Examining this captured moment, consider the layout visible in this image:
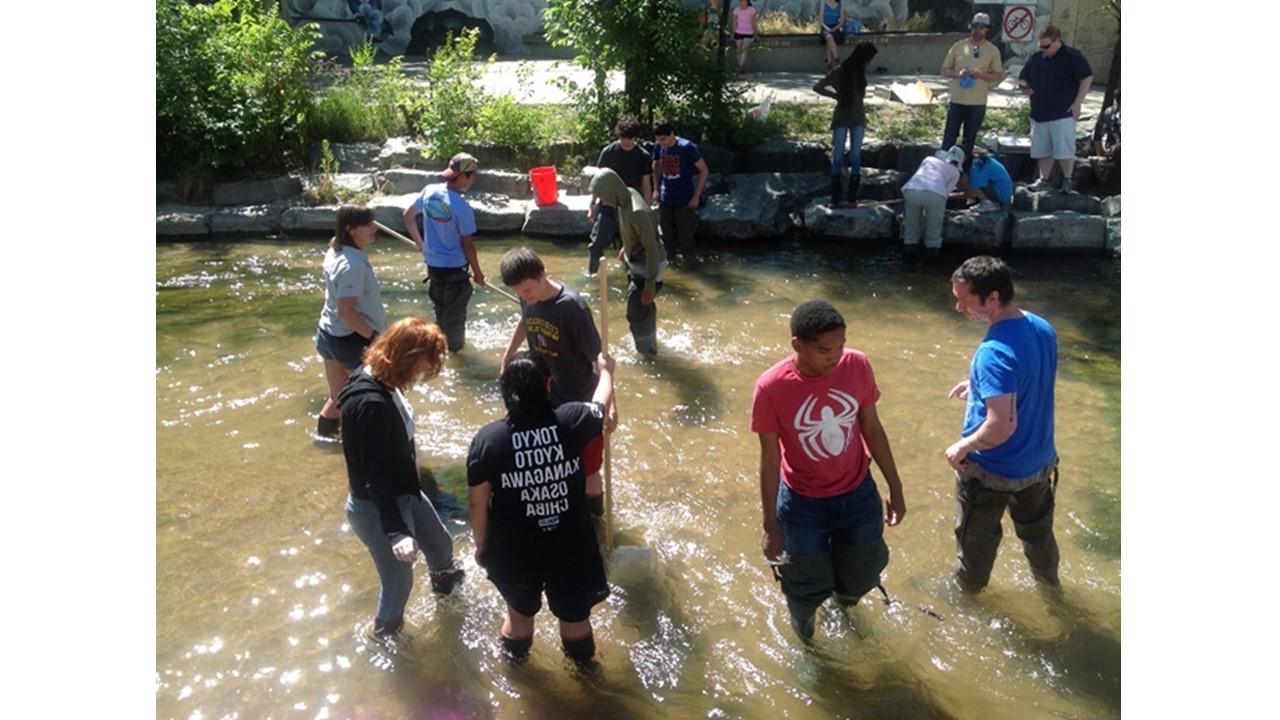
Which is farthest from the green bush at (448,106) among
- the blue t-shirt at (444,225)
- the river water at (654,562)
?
the blue t-shirt at (444,225)

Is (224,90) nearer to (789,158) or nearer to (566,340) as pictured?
(789,158)

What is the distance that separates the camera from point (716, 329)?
8.77m

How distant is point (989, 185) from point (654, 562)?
24.4ft

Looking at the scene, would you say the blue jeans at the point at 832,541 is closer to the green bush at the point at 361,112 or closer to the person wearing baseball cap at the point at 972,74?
the person wearing baseball cap at the point at 972,74

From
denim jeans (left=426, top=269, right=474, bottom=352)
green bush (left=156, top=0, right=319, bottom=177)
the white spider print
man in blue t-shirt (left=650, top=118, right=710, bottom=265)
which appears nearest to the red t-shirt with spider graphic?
the white spider print

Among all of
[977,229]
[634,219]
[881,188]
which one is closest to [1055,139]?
[977,229]

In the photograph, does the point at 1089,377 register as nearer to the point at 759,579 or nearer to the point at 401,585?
the point at 759,579

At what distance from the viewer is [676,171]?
30.7ft

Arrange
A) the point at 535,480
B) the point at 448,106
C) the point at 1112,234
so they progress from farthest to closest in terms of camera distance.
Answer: the point at 448,106
the point at 1112,234
the point at 535,480

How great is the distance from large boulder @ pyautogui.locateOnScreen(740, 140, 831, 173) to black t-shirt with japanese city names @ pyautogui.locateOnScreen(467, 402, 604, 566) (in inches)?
369

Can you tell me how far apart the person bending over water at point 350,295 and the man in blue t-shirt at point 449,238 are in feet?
4.33

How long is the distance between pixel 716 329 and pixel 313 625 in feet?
15.7

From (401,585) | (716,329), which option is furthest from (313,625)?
(716,329)

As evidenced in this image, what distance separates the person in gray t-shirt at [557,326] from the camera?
16.6 feet
